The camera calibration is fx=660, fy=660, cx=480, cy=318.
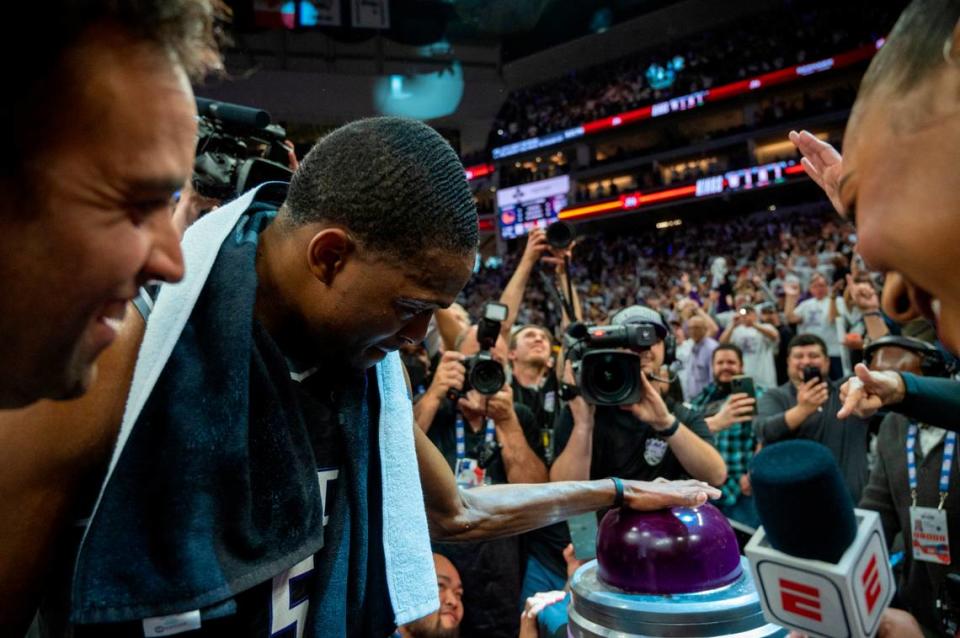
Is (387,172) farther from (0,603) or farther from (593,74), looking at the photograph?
(593,74)

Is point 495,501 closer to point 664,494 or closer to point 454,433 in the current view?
point 664,494

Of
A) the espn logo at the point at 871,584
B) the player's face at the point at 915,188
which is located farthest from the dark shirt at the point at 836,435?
the player's face at the point at 915,188

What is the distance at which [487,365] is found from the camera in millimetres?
2584

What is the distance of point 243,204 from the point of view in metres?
1.12

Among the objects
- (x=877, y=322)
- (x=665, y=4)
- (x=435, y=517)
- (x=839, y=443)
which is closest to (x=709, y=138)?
(x=665, y=4)

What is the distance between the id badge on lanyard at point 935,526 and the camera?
242 cm

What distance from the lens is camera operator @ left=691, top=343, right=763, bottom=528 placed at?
315cm

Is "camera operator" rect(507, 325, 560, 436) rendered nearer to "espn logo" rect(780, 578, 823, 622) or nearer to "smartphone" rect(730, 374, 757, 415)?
"smartphone" rect(730, 374, 757, 415)

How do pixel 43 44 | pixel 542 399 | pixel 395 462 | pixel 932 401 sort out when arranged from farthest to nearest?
1. pixel 542 399
2. pixel 932 401
3. pixel 395 462
4. pixel 43 44

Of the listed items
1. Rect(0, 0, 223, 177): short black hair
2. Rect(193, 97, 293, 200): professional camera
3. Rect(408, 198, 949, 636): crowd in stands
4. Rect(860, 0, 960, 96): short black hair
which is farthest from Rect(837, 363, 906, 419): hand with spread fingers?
Rect(0, 0, 223, 177): short black hair

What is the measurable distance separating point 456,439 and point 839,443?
1.98 meters

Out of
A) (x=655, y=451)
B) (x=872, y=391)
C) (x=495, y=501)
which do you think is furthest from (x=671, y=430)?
(x=495, y=501)

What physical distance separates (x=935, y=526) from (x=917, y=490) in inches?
6.5

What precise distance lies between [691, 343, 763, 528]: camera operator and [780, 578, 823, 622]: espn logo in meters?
1.66
